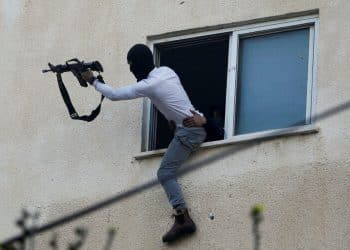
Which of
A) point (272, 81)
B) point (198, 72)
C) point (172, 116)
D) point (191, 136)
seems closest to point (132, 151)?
point (172, 116)

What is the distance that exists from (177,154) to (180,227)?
583mm

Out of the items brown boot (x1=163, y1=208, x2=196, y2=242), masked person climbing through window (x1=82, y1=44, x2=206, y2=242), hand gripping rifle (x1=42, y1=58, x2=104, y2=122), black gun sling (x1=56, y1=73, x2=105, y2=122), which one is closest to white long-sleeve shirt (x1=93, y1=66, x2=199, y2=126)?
masked person climbing through window (x1=82, y1=44, x2=206, y2=242)

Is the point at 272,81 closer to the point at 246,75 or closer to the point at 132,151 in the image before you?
the point at 246,75

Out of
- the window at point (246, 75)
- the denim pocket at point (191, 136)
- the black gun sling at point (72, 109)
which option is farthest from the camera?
the black gun sling at point (72, 109)

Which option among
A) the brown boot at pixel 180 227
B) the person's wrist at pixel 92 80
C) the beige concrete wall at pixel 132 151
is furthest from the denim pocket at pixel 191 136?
the person's wrist at pixel 92 80

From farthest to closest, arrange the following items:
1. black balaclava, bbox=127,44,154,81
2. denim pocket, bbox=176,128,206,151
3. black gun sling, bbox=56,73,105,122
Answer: black gun sling, bbox=56,73,105,122 → black balaclava, bbox=127,44,154,81 → denim pocket, bbox=176,128,206,151

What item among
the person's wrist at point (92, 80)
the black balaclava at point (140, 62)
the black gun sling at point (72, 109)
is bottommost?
the black gun sling at point (72, 109)

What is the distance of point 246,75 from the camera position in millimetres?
10789

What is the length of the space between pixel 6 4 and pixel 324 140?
11.4 feet

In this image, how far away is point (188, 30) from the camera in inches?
435

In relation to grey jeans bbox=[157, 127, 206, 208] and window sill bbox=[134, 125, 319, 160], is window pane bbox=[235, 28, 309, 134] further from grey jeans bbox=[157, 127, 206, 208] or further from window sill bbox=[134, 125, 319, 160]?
grey jeans bbox=[157, 127, 206, 208]

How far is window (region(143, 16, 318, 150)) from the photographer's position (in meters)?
10.5

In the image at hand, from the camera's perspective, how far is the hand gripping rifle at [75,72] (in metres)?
10.8

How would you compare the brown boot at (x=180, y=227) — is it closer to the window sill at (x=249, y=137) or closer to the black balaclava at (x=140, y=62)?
the window sill at (x=249, y=137)
